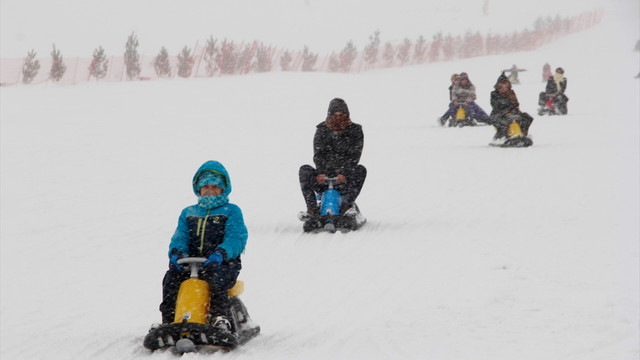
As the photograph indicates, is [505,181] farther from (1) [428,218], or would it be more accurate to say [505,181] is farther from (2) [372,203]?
(1) [428,218]

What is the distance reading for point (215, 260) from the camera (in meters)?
5.06

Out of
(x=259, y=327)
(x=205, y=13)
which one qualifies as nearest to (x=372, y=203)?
(x=259, y=327)

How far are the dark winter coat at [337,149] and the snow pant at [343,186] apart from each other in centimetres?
14

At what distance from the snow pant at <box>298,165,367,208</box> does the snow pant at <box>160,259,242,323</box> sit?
4263mm

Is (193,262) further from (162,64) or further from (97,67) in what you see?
(162,64)

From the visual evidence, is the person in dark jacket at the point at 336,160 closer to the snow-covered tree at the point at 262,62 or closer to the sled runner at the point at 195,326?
the sled runner at the point at 195,326

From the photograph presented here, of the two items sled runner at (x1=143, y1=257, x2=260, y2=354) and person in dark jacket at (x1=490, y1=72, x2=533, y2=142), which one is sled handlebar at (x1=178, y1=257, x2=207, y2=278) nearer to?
sled runner at (x1=143, y1=257, x2=260, y2=354)

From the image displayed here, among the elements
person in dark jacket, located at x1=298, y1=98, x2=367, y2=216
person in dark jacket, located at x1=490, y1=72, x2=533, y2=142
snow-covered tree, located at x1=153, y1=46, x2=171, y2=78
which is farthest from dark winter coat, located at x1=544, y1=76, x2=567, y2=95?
snow-covered tree, located at x1=153, y1=46, x2=171, y2=78

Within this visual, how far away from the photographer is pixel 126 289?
715cm

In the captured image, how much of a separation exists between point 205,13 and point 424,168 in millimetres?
58057

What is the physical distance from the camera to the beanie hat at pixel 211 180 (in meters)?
5.50

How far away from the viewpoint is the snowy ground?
529cm

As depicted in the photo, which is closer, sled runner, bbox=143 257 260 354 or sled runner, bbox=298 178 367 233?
sled runner, bbox=143 257 260 354

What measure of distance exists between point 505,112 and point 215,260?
1294 centimetres
